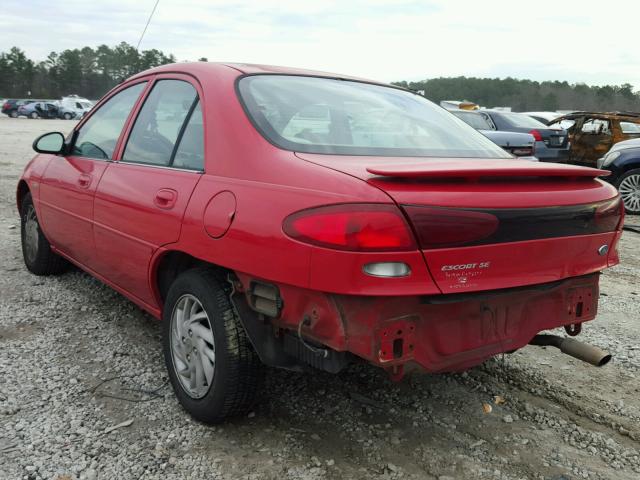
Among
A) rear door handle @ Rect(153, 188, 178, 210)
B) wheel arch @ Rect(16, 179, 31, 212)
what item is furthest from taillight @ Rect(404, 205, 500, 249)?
wheel arch @ Rect(16, 179, 31, 212)

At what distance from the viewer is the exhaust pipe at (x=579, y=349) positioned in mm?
2555

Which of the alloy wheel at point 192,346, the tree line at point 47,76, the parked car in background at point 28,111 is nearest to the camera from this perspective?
the alloy wheel at point 192,346

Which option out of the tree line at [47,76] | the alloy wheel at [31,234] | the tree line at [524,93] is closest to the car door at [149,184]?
the alloy wheel at [31,234]

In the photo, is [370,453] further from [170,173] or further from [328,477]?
[170,173]

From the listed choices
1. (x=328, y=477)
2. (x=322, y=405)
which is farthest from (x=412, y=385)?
(x=328, y=477)

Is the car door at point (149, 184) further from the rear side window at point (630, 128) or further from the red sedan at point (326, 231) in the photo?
the rear side window at point (630, 128)

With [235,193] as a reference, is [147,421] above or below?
below

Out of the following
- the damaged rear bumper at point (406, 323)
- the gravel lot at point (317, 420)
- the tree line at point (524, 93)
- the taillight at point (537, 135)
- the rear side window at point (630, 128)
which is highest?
the tree line at point (524, 93)

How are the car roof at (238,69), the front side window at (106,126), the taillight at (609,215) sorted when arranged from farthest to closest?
1. the front side window at (106,126)
2. the car roof at (238,69)
3. the taillight at (609,215)

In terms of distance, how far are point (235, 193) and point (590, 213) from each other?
1464mm

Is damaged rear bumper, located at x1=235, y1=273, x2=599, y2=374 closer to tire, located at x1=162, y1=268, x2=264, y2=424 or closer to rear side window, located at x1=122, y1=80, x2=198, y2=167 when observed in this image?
tire, located at x1=162, y1=268, x2=264, y2=424

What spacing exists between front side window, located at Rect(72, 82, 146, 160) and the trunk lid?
1759 mm

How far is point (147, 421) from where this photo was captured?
2.79m

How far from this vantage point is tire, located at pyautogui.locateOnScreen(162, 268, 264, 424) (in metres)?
2.54
